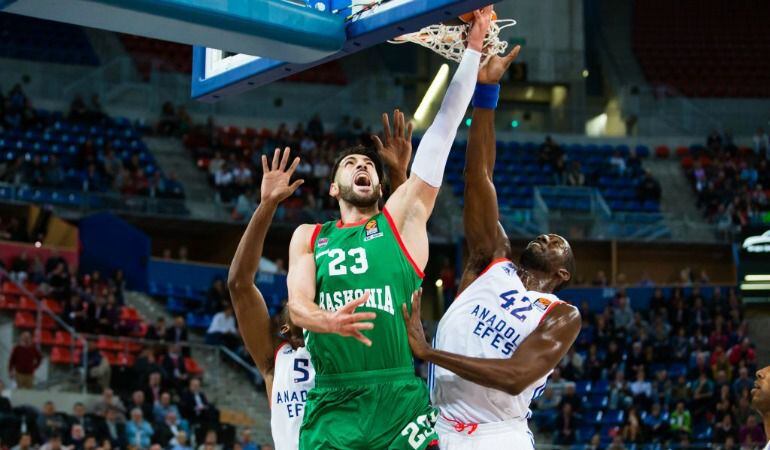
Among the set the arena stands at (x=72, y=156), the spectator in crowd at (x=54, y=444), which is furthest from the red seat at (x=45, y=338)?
the arena stands at (x=72, y=156)

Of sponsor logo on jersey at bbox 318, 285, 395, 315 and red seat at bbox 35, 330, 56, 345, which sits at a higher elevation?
sponsor logo on jersey at bbox 318, 285, 395, 315

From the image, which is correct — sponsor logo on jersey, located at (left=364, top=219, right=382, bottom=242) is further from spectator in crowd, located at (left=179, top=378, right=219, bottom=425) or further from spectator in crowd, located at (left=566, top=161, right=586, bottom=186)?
spectator in crowd, located at (left=566, top=161, right=586, bottom=186)

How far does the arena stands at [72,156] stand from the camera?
2100 cm

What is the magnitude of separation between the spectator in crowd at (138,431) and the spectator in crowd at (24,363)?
6.20ft

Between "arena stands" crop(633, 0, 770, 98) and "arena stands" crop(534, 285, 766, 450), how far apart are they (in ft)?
33.4

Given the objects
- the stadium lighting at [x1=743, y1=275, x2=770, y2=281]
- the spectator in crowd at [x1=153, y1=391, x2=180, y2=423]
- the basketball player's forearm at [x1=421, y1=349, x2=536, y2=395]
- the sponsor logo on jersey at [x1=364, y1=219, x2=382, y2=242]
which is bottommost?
the spectator in crowd at [x1=153, y1=391, x2=180, y2=423]

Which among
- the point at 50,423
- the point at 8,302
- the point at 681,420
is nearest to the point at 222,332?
the point at 8,302

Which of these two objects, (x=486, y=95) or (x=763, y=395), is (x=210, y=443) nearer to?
(x=763, y=395)

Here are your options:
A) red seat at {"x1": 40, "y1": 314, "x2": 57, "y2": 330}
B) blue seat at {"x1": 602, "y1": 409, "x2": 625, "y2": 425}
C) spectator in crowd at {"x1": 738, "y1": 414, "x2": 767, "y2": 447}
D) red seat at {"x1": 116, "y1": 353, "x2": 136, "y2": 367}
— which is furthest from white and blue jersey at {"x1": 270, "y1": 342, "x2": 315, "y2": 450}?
blue seat at {"x1": 602, "y1": 409, "x2": 625, "y2": 425}

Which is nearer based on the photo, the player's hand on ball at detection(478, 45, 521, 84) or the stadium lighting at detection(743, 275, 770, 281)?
the player's hand on ball at detection(478, 45, 521, 84)

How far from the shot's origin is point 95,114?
2411 centimetres

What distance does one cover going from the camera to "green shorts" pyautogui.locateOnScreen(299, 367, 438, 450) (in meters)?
4.74

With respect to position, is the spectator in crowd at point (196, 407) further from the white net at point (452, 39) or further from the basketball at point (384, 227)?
the white net at point (452, 39)

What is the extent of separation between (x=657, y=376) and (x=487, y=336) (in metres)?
13.6
